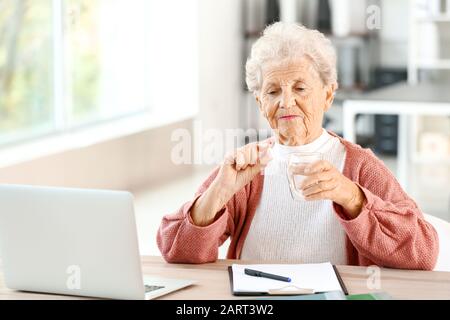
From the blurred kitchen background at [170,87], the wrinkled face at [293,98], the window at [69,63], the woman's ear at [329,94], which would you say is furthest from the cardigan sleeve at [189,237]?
the window at [69,63]

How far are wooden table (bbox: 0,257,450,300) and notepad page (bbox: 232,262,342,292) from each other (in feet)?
0.08

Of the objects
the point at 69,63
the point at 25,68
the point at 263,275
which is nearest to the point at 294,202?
the point at 263,275

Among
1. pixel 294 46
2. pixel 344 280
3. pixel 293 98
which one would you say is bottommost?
pixel 344 280

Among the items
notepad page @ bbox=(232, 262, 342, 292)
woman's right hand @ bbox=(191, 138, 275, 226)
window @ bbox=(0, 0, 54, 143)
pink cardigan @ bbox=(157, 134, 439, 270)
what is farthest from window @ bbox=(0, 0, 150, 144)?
notepad page @ bbox=(232, 262, 342, 292)

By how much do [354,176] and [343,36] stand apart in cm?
558

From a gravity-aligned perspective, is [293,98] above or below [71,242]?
above

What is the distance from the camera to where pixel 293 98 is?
2160mm

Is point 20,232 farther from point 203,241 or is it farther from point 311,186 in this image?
point 311,186

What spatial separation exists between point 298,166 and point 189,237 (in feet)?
1.10

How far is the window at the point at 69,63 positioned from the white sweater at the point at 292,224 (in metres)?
3.59

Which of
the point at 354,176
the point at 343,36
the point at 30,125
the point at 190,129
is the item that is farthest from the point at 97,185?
the point at 354,176

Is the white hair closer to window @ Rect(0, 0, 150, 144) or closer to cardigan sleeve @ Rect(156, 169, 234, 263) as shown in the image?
cardigan sleeve @ Rect(156, 169, 234, 263)

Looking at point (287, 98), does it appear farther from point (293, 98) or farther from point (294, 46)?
point (294, 46)

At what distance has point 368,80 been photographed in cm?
780
